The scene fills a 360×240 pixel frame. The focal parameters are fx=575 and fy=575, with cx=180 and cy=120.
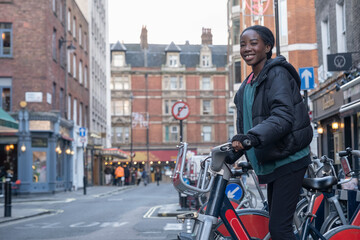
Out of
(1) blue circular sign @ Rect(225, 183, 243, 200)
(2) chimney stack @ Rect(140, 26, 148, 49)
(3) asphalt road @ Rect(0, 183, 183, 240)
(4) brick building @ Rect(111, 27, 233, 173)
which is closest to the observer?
(1) blue circular sign @ Rect(225, 183, 243, 200)

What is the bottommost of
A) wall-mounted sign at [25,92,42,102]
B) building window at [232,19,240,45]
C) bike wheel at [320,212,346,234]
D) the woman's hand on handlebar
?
bike wheel at [320,212,346,234]

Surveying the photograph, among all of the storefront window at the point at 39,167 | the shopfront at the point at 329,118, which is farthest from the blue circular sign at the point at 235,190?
the storefront window at the point at 39,167

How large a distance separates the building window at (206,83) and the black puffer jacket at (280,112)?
66.8 m

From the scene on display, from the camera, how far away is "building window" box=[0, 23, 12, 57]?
29.6 metres

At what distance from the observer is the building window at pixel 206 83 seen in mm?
70500

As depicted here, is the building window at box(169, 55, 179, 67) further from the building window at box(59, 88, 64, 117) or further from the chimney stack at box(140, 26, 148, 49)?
the building window at box(59, 88, 64, 117)

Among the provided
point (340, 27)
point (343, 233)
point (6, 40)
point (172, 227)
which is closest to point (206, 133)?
point (6, 40)

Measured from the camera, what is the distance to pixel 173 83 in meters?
70.5

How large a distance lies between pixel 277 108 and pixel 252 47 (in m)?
0.53

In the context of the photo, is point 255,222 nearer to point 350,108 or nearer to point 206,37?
point 350,108

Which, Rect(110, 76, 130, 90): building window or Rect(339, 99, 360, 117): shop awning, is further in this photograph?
Rect(110, 76, 130, 90): building window

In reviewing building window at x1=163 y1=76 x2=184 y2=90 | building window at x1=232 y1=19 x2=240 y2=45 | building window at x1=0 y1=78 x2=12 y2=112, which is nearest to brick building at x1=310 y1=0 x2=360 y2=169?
building window at x1=0 y1=78 x2=12 y2=112

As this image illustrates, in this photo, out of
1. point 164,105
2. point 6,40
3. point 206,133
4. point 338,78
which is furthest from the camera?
point 164,105

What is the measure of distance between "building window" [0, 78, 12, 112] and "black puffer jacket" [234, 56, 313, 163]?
27188 mm
